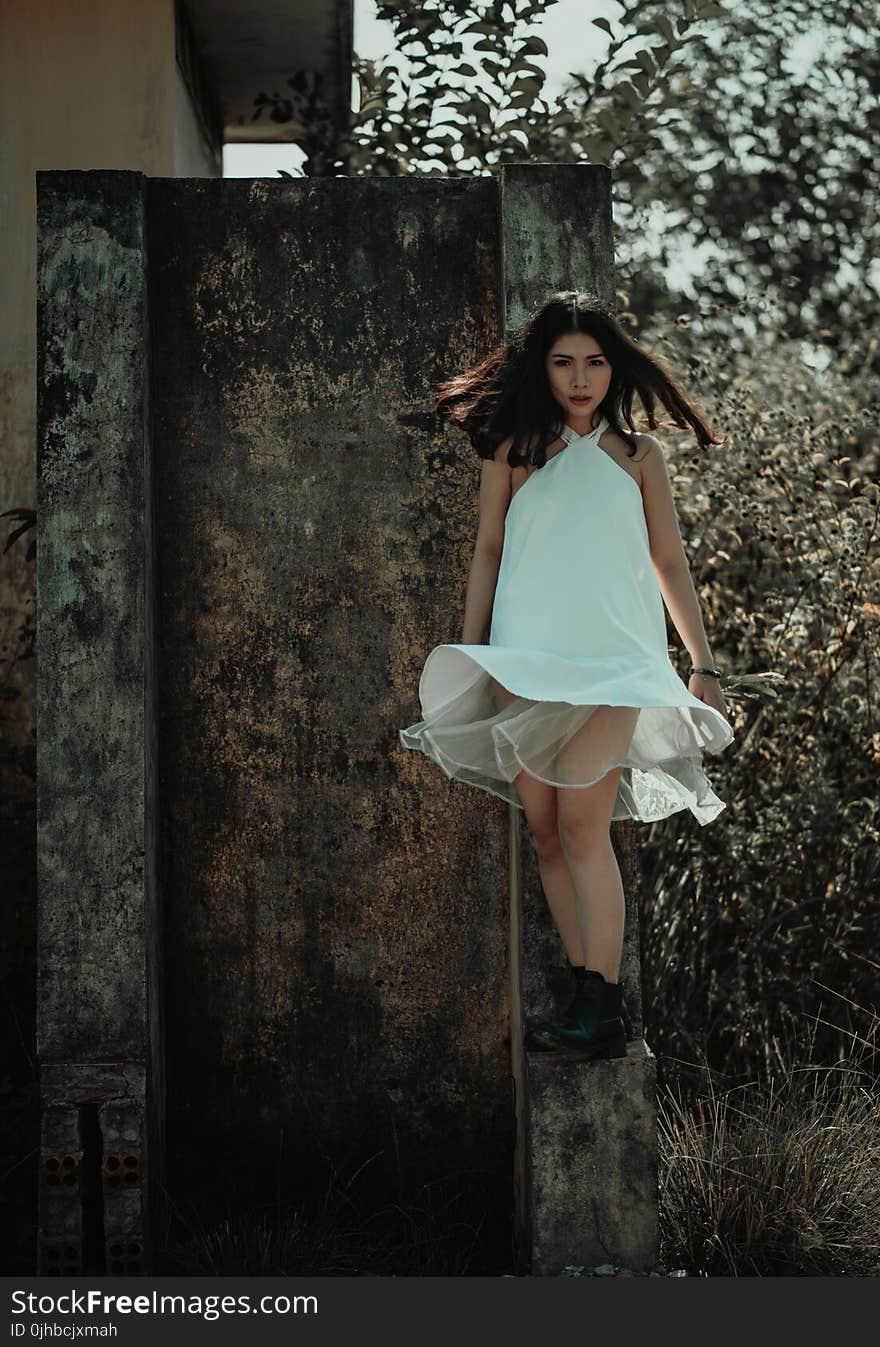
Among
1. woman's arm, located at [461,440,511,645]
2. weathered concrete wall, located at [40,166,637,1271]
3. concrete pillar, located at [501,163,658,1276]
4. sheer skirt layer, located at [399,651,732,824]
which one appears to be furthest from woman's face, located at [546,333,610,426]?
sheer skirt layer, located at [399,651,732,824]

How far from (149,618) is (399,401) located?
0.92 metres

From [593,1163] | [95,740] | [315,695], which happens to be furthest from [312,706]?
[593,1163]

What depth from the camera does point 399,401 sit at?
4039 millimetres

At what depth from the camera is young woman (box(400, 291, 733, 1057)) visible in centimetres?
337

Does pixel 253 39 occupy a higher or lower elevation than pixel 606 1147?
higher

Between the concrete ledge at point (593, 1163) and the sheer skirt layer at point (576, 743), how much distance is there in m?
0.65

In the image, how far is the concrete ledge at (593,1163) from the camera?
140 inches

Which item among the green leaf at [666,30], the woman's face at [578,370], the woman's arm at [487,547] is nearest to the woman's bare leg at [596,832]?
the woman's arm at [487,547]

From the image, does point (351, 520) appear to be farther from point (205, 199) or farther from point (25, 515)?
point (25, 515)

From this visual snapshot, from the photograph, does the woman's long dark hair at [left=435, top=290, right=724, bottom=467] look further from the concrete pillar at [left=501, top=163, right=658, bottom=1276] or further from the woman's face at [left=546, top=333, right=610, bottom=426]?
the concrete pillar at [left=501, top=163, right=658, bottom=1276]

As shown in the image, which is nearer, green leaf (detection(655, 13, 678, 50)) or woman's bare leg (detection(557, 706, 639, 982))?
woman's bare leg (detection(557, 706, 639, 982))

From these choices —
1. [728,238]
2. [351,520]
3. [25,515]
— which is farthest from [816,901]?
[728,238]

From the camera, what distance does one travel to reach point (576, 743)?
133 inches

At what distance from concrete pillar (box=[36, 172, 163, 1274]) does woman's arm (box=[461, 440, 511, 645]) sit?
0.88 m
